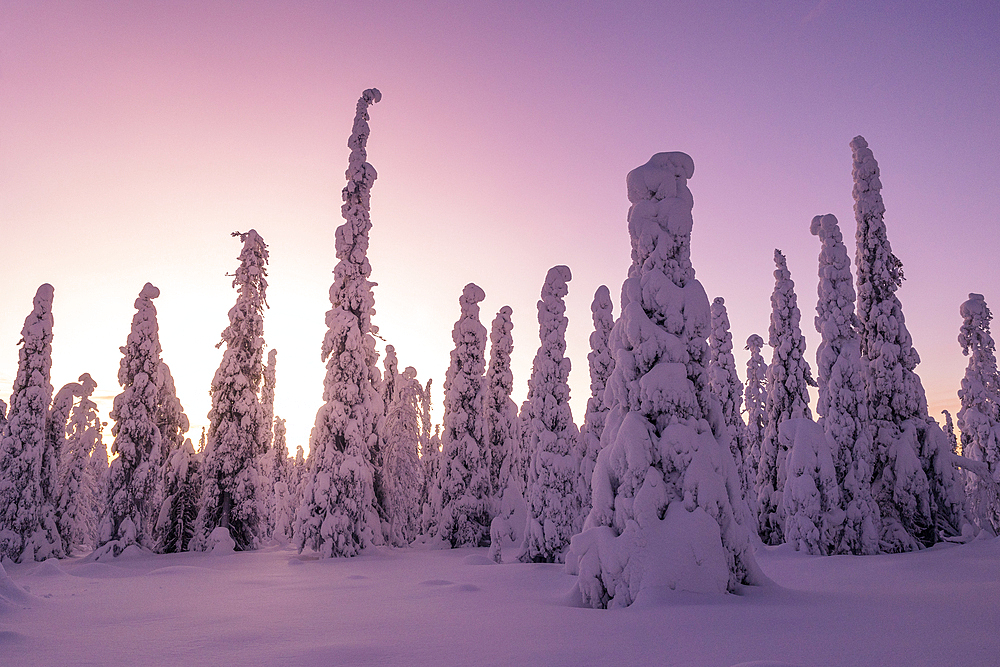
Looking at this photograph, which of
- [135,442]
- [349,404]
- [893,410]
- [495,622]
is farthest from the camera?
[135,442]

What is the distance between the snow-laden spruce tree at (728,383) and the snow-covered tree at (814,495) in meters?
8.05

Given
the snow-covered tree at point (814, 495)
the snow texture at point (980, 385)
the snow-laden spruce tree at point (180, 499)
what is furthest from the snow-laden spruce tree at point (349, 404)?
the snow texture at point (980, 385)

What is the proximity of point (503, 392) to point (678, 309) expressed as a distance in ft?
69.3

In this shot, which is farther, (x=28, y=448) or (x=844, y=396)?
(x=28, y=448)

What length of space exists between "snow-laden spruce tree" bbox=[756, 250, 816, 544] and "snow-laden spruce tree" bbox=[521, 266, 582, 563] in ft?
41.7

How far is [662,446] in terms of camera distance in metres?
11.0

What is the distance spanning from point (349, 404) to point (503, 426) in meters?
9.56

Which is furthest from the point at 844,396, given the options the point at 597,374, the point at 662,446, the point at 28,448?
the point at 28,448

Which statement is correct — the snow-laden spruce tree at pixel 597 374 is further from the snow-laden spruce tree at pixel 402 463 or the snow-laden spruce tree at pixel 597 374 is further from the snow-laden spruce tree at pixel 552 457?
the snow-laden spruce tree at pixel 402 463

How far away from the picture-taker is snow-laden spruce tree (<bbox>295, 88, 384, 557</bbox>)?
23.8 meters

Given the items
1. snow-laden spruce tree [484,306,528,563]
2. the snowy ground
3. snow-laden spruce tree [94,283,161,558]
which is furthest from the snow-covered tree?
snow-laden spruce tree [94,283,161,558]

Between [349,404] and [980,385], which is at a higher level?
[980,385]

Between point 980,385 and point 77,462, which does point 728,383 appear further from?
point 77,462

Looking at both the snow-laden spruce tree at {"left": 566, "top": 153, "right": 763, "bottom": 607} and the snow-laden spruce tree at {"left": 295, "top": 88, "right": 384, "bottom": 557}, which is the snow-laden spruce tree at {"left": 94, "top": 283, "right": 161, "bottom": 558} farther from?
the snow-laden spruce tree at {"left": 566, "top": 153, "right": 763, "bottom": 607}
